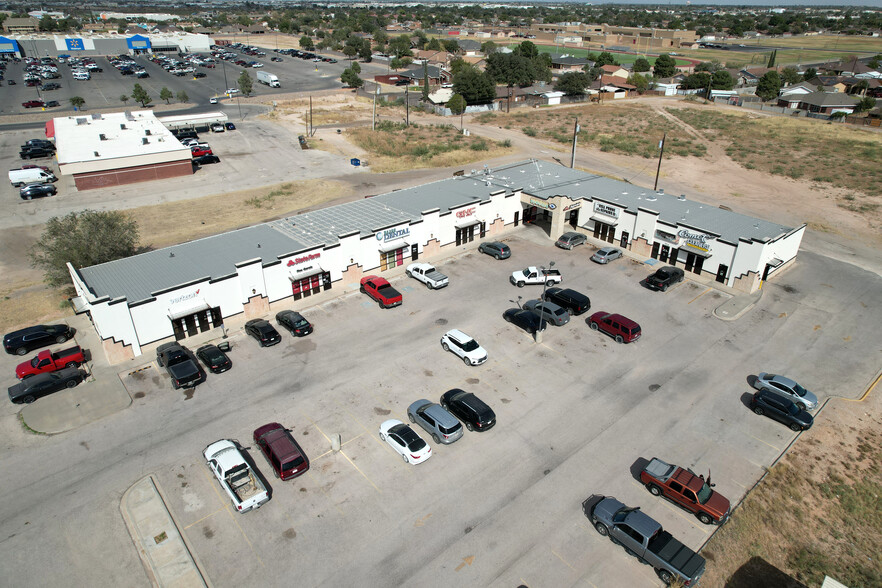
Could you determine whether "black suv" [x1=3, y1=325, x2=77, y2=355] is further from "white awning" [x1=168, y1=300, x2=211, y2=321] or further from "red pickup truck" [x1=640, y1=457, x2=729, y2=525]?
"red pickup truck" [x1=640, y1=457, x2=729, y2=525]

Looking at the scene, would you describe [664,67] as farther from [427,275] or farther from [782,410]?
[782,410]

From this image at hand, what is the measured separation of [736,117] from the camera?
10231cm

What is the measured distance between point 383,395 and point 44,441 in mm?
17248

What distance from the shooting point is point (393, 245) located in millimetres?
42688

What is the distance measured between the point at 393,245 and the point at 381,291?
5586mm

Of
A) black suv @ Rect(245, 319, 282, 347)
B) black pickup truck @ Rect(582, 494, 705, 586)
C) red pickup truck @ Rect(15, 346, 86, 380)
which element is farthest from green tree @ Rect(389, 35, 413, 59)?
black pickup truck @ Rect(582, 494, 705, 586)

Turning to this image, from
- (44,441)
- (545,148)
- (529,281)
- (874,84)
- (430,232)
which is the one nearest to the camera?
(44,441)

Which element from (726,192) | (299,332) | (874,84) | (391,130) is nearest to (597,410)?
(299,332)

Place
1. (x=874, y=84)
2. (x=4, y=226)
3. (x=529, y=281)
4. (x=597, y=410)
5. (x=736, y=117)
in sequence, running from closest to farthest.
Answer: (x=597, y=410)
(x=529, y=281)
(x=4, y=226)
(x=736, y=117)
(x=874, y=84)

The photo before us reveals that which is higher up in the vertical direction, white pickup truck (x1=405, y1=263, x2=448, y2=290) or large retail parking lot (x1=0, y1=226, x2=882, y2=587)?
white pickup truck (x1=405, y1=263, x2=448, y2=290)

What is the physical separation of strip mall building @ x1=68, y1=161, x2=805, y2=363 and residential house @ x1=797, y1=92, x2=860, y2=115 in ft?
274

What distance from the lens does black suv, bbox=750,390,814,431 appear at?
27250 millimetres

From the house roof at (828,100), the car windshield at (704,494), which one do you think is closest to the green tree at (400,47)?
the house roof at (828,100)

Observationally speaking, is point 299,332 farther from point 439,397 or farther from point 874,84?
point 874,84
